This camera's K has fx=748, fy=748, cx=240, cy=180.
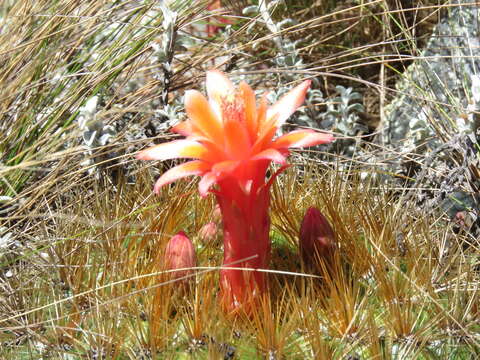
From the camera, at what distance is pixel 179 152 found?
3.84ft

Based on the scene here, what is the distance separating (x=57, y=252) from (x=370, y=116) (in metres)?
1.62

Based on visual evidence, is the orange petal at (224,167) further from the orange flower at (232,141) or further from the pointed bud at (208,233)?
the pointed bud at (208,233)

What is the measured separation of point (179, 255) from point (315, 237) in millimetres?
239

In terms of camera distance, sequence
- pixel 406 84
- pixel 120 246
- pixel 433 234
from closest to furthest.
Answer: pixel 120 246, pixel 433 234, pixel 406 84

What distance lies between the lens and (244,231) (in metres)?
1.19

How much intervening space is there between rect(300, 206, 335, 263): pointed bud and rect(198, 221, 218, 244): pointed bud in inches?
7.8

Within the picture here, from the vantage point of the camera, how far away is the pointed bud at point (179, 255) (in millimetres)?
1250

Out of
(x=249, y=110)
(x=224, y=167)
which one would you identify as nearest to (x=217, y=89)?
(x=249, y=110)

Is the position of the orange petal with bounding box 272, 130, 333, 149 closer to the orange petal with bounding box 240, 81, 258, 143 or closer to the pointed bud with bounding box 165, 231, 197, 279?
the orange petal with bounding box 240, 81, 258, 143

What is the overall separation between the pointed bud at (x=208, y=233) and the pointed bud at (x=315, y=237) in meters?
0.20

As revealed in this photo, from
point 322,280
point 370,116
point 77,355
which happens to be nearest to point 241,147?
point 322,280

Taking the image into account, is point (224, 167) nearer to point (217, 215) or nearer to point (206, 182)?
point (206, 182)

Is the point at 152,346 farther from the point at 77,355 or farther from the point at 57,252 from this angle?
the point at 57,252

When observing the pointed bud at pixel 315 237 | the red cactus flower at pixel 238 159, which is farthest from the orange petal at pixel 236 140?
the pointed bud at pixel 315 237
